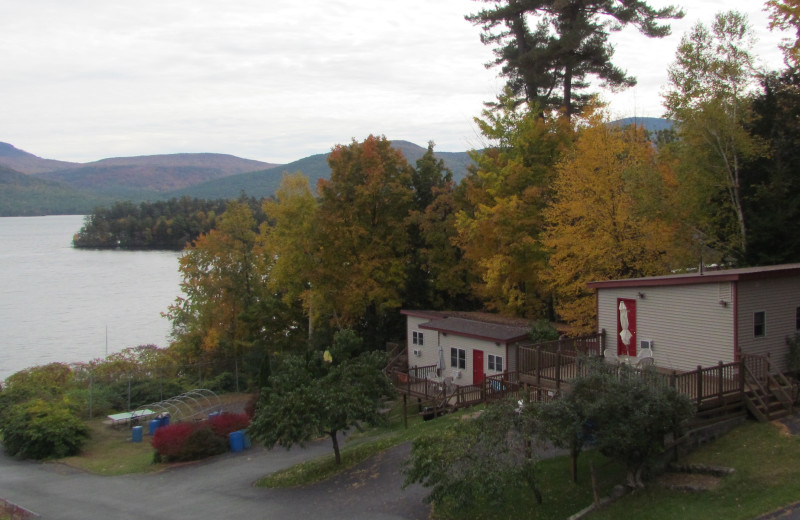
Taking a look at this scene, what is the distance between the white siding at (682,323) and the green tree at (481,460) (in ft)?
23.9

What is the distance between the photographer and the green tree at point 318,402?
18953mm

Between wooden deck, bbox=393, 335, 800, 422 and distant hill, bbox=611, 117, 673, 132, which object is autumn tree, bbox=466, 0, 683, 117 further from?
wooden deck, bbox=393, 335, 800, 422

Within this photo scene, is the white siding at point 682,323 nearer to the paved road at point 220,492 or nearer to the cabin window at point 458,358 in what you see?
the paved road at point 220,492

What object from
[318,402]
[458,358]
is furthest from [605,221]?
[318,402]

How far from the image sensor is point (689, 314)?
1884 centimetres

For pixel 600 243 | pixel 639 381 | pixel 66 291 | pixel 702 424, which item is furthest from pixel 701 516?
pixel 66 291

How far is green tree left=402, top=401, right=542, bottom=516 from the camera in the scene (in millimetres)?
12844

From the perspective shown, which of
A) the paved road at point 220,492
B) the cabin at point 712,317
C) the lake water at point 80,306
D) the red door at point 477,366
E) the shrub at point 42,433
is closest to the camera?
the paved road at point 220,492

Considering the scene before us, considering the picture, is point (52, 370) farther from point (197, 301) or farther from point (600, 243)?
point (600, 243)

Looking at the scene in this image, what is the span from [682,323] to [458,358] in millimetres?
11359

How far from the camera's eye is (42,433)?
2614 centimetres

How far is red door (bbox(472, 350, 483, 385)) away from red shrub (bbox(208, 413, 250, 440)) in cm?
934

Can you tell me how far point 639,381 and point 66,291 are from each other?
94264mm

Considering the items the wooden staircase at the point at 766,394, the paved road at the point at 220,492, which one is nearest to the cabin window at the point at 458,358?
Answer: the paved road at the point at 220,492
